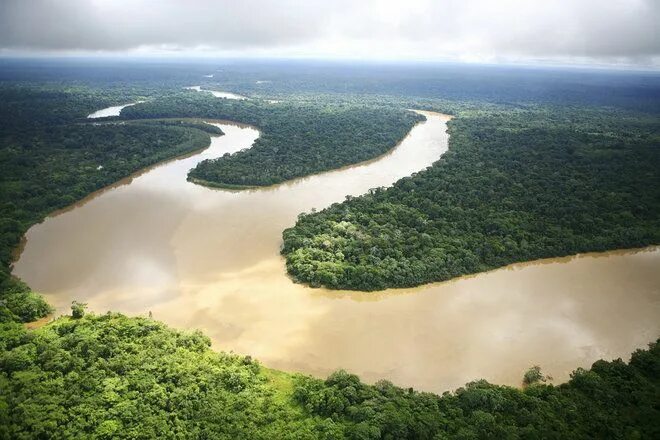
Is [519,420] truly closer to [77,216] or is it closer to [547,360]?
[547,360]

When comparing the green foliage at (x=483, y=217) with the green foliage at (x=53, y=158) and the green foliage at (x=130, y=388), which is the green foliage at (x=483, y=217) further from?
the green foliage at (x=53, y=158)

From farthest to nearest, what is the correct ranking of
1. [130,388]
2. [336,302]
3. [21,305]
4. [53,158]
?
1. [53,158]
2. [336,302]
3. [21,305]
4. [130,388]

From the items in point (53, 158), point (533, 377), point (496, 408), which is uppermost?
point (53, 158)

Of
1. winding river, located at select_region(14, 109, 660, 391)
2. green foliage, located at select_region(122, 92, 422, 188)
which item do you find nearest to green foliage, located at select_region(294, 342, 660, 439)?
winding river, located at select_region(14, 109, 660, 391)

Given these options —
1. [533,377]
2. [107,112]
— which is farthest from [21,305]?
[107,112]

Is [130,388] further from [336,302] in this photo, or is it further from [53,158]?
[53,158]

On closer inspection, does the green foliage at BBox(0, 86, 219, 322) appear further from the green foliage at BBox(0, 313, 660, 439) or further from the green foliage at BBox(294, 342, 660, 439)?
the green foliage at BBox(294, 342, 660, 439)
